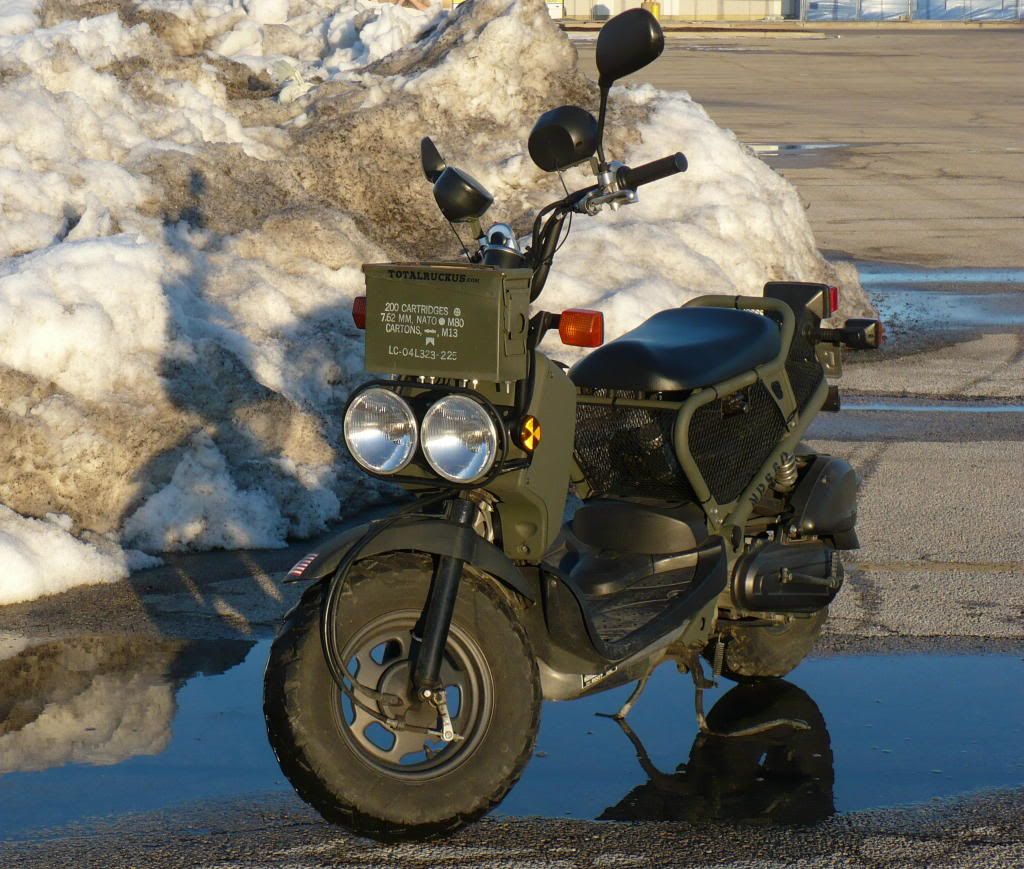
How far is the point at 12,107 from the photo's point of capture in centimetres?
877

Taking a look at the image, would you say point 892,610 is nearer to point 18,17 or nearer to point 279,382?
point 279,382

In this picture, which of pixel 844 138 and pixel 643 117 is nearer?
pixel 643 117

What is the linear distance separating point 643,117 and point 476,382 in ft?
25.8

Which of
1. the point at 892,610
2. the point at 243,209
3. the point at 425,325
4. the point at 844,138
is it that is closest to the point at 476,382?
the point at 425,325

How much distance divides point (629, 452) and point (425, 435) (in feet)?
3.39

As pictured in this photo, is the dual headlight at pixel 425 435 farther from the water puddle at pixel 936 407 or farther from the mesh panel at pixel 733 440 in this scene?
the water puddle at pixel 936 407

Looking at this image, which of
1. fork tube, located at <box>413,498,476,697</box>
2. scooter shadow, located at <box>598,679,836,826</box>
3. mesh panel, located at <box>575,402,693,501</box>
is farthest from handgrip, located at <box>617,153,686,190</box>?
scooter shadow, located at <box>598,679,836,826</box>

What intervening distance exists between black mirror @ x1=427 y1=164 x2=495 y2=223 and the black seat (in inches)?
26.0

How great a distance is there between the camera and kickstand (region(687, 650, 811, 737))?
174 inches

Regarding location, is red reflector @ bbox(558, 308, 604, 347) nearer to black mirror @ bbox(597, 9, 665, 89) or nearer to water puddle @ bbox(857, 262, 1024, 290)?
black mirror @ bbox(597, 9, 665, 89)

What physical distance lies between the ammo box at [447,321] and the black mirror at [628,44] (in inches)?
21.3

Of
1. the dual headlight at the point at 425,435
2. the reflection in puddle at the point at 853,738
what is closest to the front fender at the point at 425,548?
the dual headlight at the point at 425,435

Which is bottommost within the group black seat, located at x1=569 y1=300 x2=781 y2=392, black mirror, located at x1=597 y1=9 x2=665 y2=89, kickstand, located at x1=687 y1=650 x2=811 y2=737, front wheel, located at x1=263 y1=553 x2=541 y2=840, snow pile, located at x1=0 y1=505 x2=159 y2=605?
snow pile, located at x1=0 y1=505 x2=159 y2=605

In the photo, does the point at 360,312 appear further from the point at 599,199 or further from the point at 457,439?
the point at 599,199
